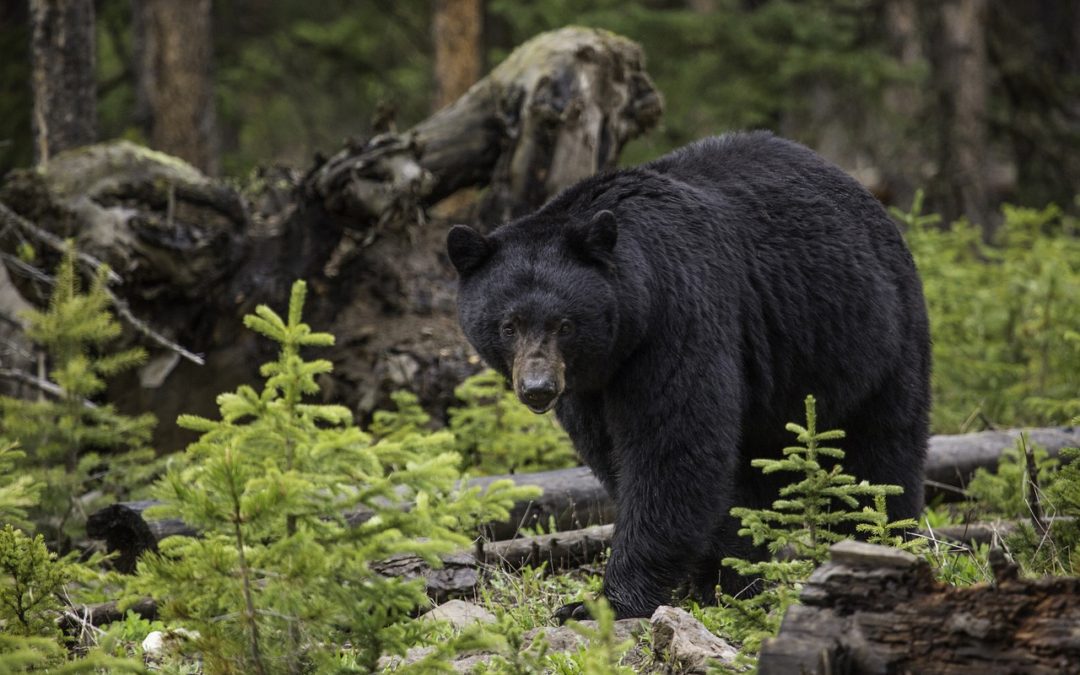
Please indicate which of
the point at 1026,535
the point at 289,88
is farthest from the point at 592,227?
the point at 289,88

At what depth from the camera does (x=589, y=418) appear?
484 cm

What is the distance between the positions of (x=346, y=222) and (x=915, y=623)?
5.39 metres

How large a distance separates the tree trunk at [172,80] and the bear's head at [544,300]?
666 cm

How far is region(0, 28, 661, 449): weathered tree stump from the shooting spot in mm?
A: 6906

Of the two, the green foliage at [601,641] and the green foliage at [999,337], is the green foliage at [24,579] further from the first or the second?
the green foliage at [999,337]

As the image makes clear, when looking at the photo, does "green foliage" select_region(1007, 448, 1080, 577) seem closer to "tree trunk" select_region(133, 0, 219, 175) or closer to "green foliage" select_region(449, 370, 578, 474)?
"green foliage" select_region(449, 370, 578, 474)

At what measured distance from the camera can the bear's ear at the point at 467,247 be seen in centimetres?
466

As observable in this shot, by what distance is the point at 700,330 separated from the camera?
455cm

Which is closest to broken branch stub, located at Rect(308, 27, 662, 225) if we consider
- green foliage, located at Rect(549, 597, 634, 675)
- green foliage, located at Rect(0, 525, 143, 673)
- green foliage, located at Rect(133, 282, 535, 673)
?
green foliage, located at Rect(0, 525, 143, 673)

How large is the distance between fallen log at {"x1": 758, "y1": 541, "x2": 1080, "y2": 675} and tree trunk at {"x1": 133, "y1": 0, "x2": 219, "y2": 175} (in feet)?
29.6

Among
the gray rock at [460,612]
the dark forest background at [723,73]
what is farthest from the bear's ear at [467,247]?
the dark forest background at [723,73]

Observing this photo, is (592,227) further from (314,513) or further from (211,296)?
(211,296)

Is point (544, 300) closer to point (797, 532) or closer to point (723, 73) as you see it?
point (797, 532)

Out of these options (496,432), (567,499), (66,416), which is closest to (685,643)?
(567,499)
